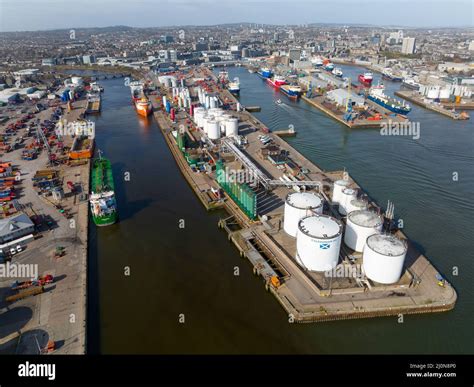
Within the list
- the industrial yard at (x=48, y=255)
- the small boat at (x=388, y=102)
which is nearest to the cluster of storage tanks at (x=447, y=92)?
the small boat at (x=388, y=102)

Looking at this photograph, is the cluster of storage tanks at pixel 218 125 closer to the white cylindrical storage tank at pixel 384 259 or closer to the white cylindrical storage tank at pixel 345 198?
the white cylindrical storage tank at pixel 345 198

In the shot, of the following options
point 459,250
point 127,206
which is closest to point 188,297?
point 127,206

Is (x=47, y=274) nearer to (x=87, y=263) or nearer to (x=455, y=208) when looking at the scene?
(x=87, y=263)

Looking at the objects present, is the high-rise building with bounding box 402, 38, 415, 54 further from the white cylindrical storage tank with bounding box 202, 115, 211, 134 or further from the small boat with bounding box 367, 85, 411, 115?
the white cylindrical storage tank with bounding box 202, 115, 211, 134

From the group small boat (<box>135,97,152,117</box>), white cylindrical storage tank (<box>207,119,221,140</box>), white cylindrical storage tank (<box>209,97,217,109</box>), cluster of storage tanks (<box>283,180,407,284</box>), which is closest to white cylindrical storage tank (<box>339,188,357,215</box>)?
cluster of storage tanks (<box>283,180,407,284</box>)

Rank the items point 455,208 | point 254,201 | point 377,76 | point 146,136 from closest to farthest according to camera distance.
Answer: point 254,201 < point 455,208 < point 146,136 < point 377,76

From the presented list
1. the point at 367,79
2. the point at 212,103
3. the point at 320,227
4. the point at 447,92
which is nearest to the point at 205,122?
the point at 212,103
